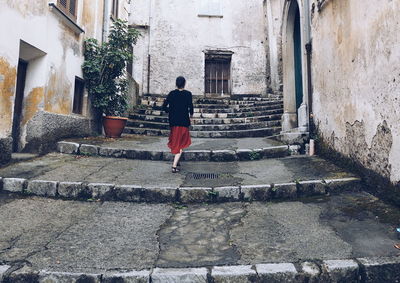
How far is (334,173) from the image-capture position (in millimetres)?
4301

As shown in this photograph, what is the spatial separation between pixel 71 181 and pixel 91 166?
0.97 m

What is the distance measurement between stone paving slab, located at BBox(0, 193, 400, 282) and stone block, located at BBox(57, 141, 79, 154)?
2078mm

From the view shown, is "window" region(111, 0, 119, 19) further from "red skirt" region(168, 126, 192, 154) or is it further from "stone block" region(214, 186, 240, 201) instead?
"stone block" region(214, 186, 240, 201)

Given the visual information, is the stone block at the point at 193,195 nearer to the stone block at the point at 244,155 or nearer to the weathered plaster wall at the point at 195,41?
the stone block at the point at 244,155

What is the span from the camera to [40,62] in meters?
5.65

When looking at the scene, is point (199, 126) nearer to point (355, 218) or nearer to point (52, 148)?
point (52, 148)

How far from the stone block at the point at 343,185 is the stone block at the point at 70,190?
345 cm

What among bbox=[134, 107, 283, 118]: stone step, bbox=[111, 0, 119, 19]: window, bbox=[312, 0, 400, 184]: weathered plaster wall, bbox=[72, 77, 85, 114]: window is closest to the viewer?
bbox=[312, 0, 400, 184]: weathered plaster wall

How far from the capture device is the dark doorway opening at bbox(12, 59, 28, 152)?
18.0ft

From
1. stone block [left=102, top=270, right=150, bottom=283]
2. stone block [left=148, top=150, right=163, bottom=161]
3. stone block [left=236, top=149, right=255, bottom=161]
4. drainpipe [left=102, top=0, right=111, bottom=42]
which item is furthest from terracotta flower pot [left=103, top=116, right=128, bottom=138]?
stone block [left=102, top=270, right=150, bottom=283]

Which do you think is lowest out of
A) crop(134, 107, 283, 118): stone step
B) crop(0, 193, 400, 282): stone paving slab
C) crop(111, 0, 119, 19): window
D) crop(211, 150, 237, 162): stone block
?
crop(0, 193, 400, 282): stone paving slab

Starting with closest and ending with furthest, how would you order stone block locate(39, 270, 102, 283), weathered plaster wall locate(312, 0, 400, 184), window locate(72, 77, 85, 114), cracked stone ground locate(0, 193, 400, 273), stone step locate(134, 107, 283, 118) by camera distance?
stone block locate(39, 270, 102, 283), cracked stone ground locate(0, 193, 400, 273), weathered plaster wall locate(312, 0, 400, 184), window locate(72, 77, 85, 114), stone step locate(134, 107, 283, 118)

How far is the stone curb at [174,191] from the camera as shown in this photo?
12.6 feet

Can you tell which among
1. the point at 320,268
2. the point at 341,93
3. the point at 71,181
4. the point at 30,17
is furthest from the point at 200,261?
the point at 30,17
